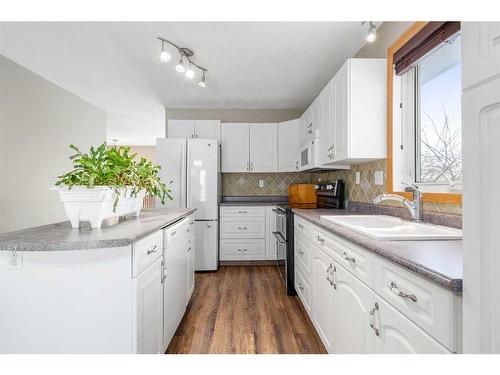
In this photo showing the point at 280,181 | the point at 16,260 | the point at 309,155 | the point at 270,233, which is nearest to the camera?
the point at 16,260

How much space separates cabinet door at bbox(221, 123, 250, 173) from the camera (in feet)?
12.8

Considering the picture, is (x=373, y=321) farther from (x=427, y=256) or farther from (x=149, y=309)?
(x=149, y=309)

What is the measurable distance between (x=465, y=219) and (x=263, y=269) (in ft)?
9.92

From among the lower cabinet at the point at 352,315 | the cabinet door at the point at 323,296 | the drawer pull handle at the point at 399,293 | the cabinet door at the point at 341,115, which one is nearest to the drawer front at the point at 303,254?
the lower cabinet at the point at 352,315

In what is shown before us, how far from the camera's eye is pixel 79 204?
1225 mm

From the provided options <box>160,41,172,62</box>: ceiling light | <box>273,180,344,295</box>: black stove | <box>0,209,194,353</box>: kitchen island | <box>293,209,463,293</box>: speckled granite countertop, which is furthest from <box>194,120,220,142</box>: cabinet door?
<box>293,209,463,293</box>: speckled granite countertop

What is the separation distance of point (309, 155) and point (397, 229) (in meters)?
1.64

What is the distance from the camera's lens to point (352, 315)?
1.20 m

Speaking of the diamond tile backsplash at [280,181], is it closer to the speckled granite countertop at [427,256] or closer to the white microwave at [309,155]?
the white microwave at [309,155]

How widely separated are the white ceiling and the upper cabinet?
0.33 metres

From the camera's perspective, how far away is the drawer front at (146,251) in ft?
3.56

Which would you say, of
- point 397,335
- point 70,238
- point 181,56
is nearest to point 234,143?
point 181,56

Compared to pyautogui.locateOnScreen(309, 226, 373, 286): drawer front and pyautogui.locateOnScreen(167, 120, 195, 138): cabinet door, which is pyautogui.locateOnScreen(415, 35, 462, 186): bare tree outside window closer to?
pyautogui.locateOnScreen(309, 226, 373, 286): drawer front

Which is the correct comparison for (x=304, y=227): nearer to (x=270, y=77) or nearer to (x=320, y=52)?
(x=320, y=52)
